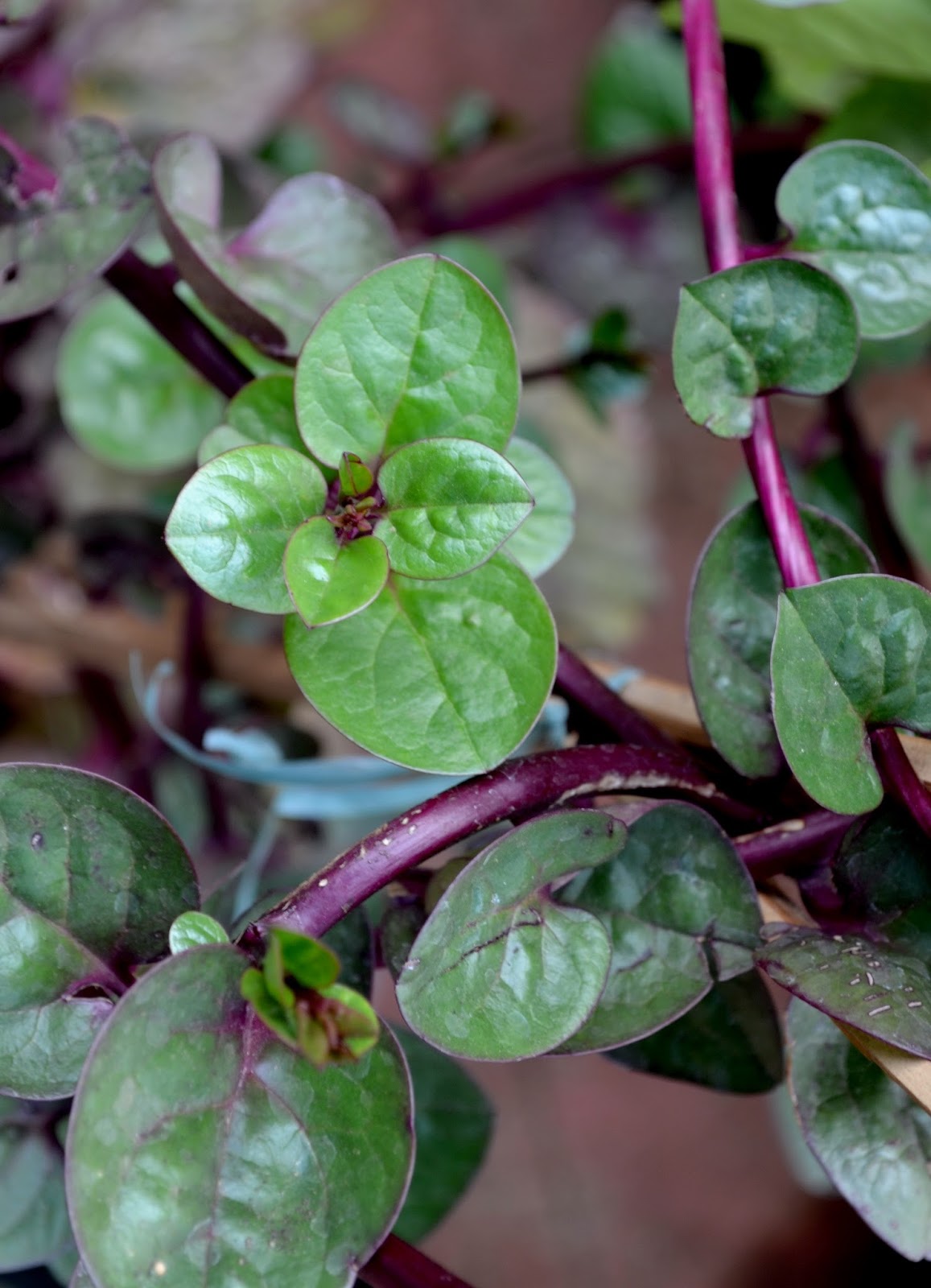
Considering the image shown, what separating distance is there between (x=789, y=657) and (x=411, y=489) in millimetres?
109

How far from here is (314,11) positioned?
1.05m

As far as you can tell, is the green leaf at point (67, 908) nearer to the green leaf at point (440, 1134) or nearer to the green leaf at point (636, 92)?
the green leaf at point (440, 1134)

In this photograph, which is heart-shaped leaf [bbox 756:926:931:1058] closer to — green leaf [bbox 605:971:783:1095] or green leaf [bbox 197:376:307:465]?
green leaf [bbox 605:971:783:1095]

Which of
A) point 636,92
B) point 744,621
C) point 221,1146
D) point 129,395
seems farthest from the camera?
point 636,92

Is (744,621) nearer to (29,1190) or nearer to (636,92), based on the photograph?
(29,1190)

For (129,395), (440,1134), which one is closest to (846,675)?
(440,1134)

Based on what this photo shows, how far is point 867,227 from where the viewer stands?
37 cm

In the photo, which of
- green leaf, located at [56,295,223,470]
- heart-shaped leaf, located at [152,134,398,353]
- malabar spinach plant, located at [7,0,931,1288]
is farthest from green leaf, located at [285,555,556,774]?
green leaf, located at [56,295,223,470]

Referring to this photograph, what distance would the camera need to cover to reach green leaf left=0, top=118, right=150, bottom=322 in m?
0.37

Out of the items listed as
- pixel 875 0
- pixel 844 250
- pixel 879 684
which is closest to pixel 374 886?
pixel 879 684

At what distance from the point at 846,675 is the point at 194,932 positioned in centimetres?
19

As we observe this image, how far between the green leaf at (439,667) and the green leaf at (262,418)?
0.21 ft

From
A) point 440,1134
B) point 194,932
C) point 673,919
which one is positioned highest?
point 194,932

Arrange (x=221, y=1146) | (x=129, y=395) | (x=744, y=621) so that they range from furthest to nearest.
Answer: (x=129, y=395), (x=744, y=621), (x=221, y=1146)
